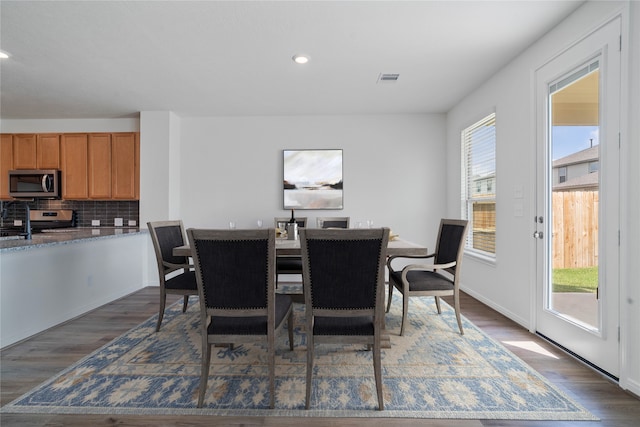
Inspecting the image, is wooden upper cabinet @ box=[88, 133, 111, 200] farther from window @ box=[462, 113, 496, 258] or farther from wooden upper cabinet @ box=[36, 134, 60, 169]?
window @ box=[462, 113, 496, 258]

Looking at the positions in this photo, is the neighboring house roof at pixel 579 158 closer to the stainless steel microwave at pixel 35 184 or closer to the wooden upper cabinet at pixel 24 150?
the stainless steel microwave at pixel 35 184

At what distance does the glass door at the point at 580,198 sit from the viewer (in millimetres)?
1850

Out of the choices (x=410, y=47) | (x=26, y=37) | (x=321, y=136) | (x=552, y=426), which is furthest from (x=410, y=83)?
(x=26, y=37)

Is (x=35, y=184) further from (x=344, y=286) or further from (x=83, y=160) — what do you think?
(x=344, y=286)

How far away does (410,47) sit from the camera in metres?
2.58

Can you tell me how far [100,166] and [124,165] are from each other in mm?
403

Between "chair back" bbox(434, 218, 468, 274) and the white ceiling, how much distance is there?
5.43 feet

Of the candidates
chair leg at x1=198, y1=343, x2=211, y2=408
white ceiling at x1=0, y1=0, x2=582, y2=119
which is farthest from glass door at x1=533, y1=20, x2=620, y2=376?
chair leg at x1=198, y1=343, x2=211, y2=408

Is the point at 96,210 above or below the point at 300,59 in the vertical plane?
below

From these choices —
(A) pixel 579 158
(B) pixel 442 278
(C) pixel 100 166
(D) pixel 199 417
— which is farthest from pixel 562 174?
(C) pixel 100 166

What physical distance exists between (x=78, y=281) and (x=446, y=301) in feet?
13.8

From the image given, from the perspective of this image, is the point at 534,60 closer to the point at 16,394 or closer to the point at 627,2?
the point at 627,2

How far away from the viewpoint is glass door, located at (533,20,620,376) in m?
1.85

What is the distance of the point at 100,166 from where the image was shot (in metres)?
4.46
